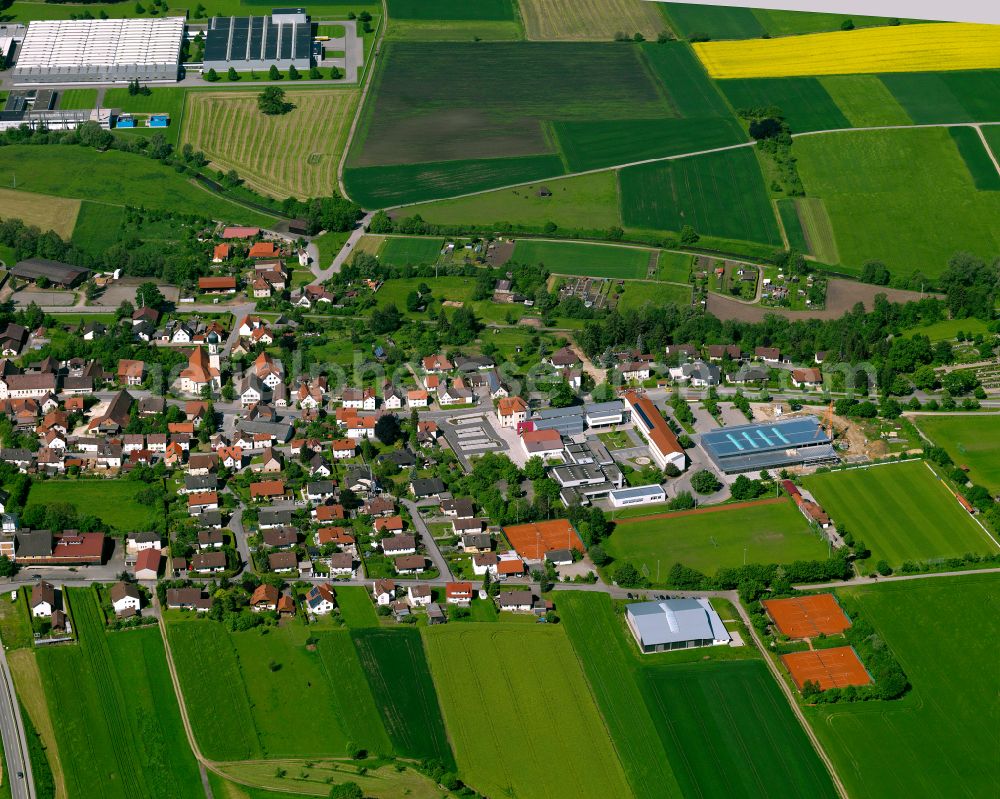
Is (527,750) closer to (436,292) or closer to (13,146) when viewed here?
(436,292)

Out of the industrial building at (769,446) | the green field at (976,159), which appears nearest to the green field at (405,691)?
the industrial building at (769,446)

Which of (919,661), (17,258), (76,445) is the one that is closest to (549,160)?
(17,258)

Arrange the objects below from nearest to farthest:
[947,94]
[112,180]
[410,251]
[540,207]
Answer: [410,251] < [540,207] < [112,180] < [947,94]

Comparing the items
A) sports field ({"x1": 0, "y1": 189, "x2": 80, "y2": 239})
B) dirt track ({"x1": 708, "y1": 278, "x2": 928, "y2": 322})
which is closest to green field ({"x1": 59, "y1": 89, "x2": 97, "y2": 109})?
sports field ({"x1": 0, "y1": 189, "x2": 80, "y2": 239})

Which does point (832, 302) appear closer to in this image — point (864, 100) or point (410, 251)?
point (410, 251)

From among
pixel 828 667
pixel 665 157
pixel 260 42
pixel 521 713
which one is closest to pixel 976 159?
pixel 665 157

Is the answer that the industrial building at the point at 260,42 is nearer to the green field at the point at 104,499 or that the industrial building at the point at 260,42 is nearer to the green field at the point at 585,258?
the green field at the point at 585,258

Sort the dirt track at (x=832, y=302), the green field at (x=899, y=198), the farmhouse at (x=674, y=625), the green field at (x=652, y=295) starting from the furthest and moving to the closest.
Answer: the green field at (x=899, y=198) → the green field at (x=652, y=295) → the dirt track at (x=832, y=302) → the farmhouse at (x=674, y=625)
